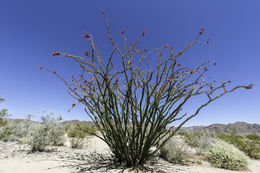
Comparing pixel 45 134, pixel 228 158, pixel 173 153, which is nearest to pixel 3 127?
pixel 45 134

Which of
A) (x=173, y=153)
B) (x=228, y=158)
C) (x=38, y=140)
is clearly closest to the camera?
(x=228, y=158)

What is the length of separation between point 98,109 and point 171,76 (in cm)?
212

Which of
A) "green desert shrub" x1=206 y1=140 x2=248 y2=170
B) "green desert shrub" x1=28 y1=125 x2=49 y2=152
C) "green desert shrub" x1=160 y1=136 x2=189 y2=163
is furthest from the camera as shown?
"green desert shrub" x1=28 y1=125 x2=49 y2=152

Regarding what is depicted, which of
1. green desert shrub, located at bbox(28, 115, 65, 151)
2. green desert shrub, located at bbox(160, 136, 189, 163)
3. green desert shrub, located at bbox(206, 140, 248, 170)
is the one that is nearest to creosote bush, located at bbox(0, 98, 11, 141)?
green desert shrub, located at bbox(28, 115, 65, 151)

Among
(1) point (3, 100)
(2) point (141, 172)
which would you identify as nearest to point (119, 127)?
(2) point (141, 172)

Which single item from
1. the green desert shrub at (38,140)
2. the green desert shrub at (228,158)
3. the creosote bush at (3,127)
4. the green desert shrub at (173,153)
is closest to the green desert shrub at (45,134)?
the green desert shrub at (38,140)

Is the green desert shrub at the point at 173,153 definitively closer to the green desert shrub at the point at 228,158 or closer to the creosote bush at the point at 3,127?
the green desert shrub at the point at 228,158

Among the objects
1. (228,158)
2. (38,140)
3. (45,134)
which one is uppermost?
(45,134)

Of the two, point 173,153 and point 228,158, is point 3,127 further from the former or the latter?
point 228,158

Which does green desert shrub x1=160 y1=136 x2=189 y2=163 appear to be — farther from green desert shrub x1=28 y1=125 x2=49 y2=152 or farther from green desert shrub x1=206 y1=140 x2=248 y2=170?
green desert shrub x1=28 y1=125 x2=49 y2=152

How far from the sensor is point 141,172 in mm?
2904

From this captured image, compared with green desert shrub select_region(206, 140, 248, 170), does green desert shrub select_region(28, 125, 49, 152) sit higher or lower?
higher

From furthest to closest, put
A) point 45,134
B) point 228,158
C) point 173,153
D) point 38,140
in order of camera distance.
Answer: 1. point 45,134
2. point 38,140
3. point 173,153
4. point 228,158

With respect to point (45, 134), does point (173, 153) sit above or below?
below
